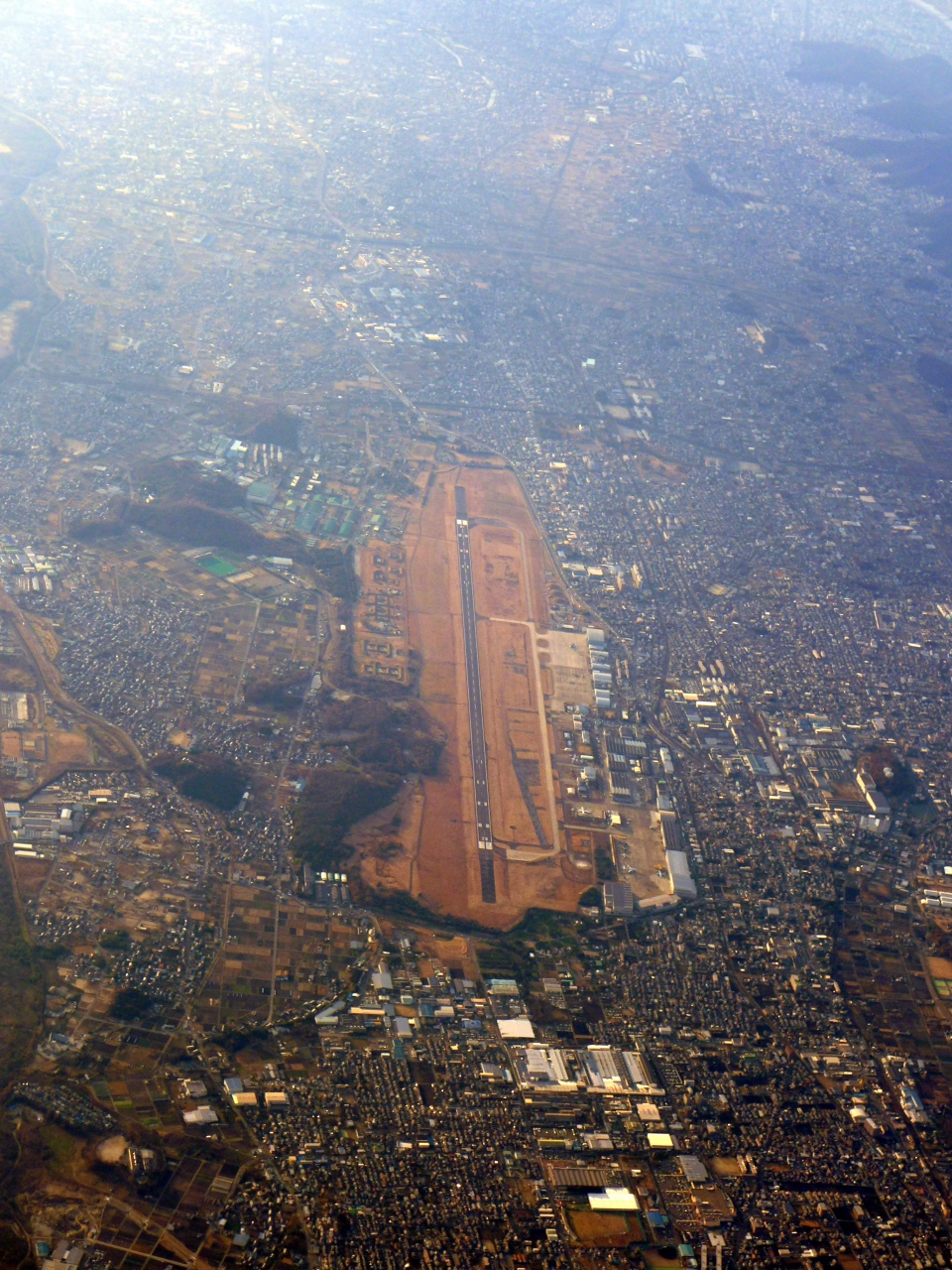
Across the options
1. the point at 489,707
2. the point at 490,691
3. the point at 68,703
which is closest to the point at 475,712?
the point at 489,707

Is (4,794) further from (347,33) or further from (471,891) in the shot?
(347,33)

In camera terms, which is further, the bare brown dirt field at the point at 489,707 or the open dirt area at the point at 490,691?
the open dirt area at the point at 490,691

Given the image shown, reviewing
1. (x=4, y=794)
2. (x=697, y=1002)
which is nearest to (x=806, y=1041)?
(x=697, y=1002)

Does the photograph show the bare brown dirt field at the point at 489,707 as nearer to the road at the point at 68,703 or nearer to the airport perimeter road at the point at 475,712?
the airport perimeter road at the point at 475,712

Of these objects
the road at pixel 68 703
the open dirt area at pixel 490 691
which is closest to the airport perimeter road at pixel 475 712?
the open dirt area at pixel 490 691

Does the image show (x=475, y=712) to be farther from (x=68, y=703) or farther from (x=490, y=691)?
(x=68, y=703)

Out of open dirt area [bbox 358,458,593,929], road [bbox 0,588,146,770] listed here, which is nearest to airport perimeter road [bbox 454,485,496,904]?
open dirt area [bbox 358,458,593,929]

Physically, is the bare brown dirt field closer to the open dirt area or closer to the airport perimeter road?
the open dirt area
